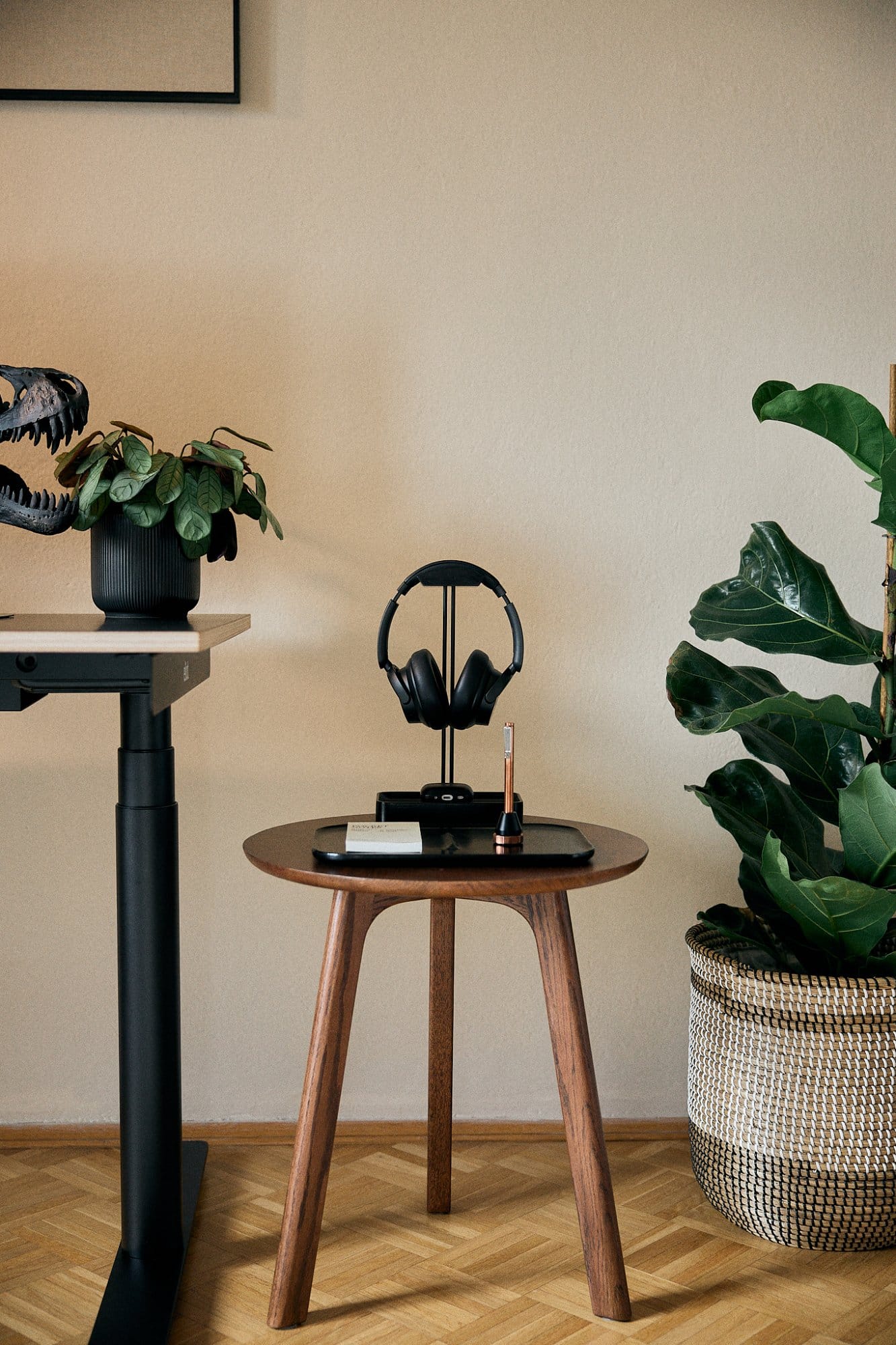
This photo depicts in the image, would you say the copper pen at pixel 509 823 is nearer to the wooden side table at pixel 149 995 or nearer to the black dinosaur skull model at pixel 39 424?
the wooden side table at pixel 149 995

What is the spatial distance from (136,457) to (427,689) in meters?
0.52

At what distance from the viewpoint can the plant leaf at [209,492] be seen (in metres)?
1.57

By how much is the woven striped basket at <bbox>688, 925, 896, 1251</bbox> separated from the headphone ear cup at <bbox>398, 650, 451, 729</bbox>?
1.95 feet

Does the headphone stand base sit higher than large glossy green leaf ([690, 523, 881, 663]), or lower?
lower

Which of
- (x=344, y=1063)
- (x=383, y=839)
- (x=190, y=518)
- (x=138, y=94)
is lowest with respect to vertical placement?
(x=344, y=1063)

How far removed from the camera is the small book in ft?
4.93

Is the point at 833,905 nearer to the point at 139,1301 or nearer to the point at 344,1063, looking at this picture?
the point at 344,1063

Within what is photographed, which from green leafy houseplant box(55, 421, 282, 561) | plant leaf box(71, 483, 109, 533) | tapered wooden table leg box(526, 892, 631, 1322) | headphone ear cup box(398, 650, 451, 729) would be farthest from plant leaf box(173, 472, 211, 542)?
tapered wooden table leg box(526, 892, 631, 1322)

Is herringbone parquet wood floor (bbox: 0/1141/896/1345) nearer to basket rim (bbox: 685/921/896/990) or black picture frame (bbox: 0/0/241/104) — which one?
basket rim (bbox: 685/921/896/990)

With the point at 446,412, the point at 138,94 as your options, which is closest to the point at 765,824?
the point at 446,412

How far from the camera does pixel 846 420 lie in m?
1.62

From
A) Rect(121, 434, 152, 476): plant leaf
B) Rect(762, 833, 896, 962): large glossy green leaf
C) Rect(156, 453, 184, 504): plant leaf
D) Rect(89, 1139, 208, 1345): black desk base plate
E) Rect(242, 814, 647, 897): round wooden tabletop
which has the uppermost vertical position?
Rect(121, 434, 152, 476): plant leaf

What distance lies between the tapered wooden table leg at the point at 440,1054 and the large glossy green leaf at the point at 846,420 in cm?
88

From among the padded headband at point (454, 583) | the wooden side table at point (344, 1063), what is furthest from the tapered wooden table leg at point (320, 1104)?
the padded headband at point (454, 583)
